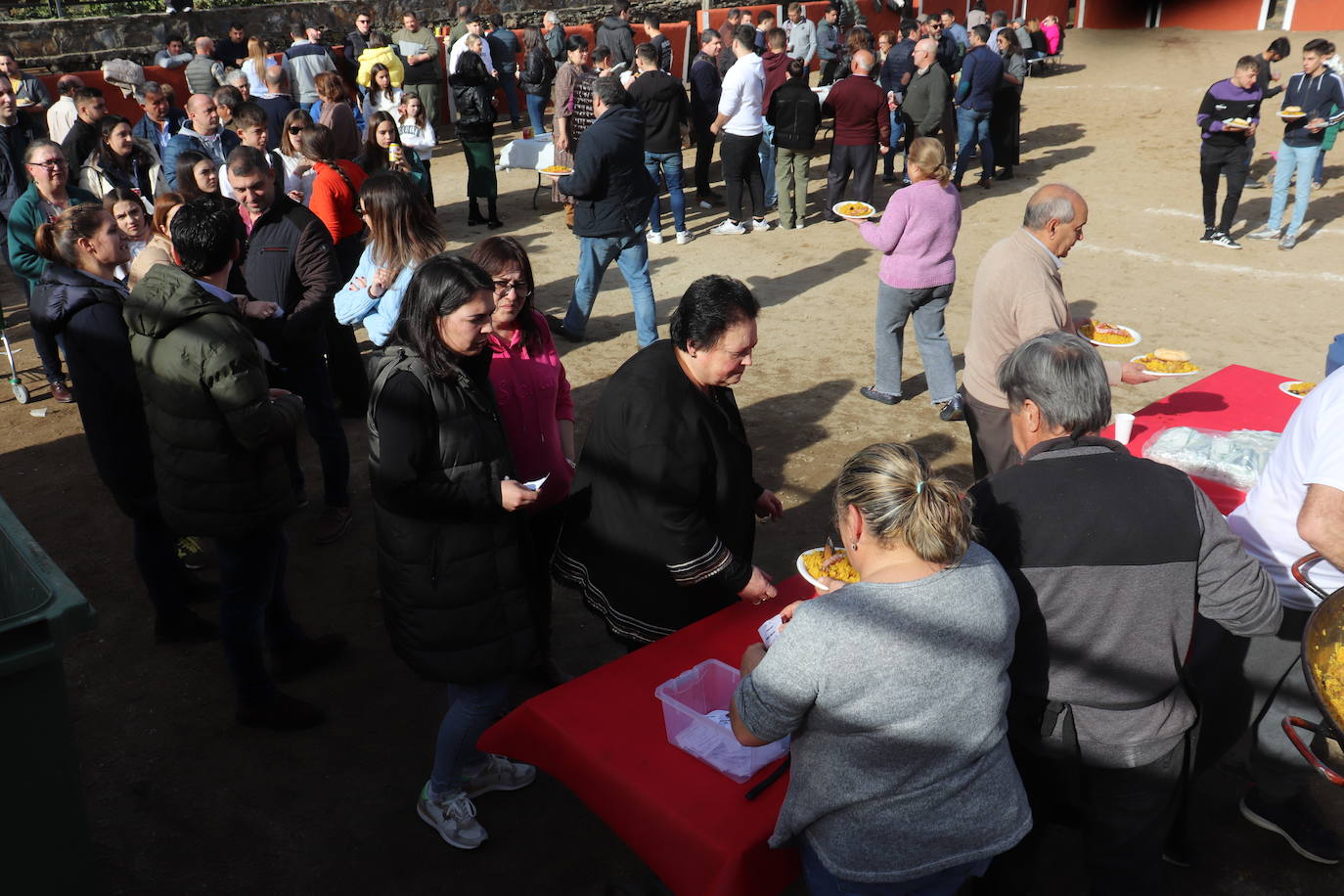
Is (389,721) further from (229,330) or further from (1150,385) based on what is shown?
(1150,385)

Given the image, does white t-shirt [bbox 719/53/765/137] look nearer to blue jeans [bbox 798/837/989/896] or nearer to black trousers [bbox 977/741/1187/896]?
black trousers [bbox 977/741/1187/896]

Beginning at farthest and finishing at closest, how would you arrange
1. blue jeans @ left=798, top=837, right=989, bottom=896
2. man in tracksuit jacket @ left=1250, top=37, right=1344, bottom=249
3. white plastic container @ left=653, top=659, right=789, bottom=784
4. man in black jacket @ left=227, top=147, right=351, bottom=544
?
man in tracksuit jacket @ left=1250, top=37, right=1344, bottom=249 → man in black jacket @ left=227, top=147, right=351, bottom=544 → white plastic container @ left=653, top=659, right=789, bottom=784 → blue jeans @ left=798, top=837, right=989, bottom=896

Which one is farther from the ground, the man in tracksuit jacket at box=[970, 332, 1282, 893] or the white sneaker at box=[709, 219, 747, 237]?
the man in tracksuit jacket at box=[970, 332, 1282, 893]

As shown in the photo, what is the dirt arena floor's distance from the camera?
348 cm

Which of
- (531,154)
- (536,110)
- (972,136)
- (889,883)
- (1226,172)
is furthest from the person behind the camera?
(536,110)

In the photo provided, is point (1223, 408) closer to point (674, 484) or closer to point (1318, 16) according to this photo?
point (674, 484)

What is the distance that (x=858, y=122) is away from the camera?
11359mm

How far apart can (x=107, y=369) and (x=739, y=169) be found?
27.3 ft

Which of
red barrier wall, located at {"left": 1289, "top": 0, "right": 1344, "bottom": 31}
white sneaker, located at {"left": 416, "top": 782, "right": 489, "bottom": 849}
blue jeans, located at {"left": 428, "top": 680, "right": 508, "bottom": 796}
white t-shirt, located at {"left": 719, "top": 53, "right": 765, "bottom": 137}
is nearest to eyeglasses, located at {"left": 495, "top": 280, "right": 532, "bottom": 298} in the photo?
blue jeans, located at {"left": 428, "top": 680, "right": 508, "bottom": 796}

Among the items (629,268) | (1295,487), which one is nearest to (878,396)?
(629,268)

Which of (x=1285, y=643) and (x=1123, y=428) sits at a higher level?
(x=1123, y=428)

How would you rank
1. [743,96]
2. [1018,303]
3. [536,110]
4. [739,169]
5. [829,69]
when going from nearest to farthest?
[1018,303] → [743,96] → [739,169] → [536,110] → [829,69]

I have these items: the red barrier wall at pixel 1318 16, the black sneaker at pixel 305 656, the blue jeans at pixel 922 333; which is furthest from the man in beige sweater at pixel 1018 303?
the red barrier wall at pixel 1318 16

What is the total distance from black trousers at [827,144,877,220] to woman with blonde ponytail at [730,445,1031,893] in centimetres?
970
